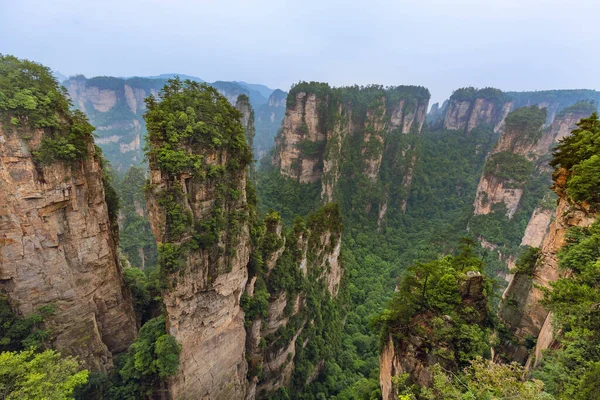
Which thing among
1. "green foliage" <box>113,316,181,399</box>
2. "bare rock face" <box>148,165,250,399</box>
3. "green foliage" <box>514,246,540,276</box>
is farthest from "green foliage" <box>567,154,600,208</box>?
"green foliage" <box>113,316,181,399</box>

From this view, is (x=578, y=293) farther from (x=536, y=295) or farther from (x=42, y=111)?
(x=42, y=111)

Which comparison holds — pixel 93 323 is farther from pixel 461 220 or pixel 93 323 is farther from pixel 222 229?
pixel 461 220

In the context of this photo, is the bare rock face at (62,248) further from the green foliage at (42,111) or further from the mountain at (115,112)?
the mountain at (115,112)

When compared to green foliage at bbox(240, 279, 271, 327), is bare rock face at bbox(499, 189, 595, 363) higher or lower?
higher

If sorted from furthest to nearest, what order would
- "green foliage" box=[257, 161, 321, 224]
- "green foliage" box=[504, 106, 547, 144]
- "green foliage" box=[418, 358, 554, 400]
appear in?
"green foliage" box=[257, 161, 321, 224] < "green foliage" box=[504, 106, 547, 144] < "green foliage" box=[418, 358, 554, 400]

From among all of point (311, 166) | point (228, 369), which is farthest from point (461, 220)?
point (228, 369)

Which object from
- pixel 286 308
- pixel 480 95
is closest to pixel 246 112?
pixel 286 308

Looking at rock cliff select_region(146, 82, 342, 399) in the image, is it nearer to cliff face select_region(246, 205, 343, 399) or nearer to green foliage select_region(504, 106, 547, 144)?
cliff face select_region(246, 205, 343, 399)
